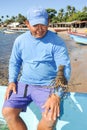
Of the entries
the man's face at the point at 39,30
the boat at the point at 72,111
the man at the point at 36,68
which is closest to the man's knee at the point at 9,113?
the man at the point at 36,68

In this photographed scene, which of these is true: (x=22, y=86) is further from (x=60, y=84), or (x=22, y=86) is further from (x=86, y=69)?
(x=86, y=69)

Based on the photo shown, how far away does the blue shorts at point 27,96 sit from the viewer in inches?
120

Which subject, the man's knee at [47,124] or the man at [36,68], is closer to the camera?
the man's knee at [47,124]

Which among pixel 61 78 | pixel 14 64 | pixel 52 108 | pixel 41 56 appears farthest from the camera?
pixel 14 64

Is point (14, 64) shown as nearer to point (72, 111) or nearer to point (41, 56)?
point (41, 56)

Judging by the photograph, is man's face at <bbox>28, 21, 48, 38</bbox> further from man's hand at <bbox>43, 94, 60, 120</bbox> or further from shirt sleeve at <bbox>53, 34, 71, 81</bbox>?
man's hand at <bbox>43, 94, 60, 120</bbox>

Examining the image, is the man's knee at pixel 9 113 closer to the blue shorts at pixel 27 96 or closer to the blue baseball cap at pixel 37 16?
the blue shorts at pixel 27 96

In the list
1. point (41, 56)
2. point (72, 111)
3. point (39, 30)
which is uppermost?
point (39, 30)

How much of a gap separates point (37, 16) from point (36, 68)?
1.75 feet

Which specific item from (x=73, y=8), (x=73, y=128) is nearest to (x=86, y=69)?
(x=73, y=128)

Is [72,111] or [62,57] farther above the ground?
[62,57]

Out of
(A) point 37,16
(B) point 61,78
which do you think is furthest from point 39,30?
(B) point 61,78

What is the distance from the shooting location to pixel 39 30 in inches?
118

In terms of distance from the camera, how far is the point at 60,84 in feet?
9.66
